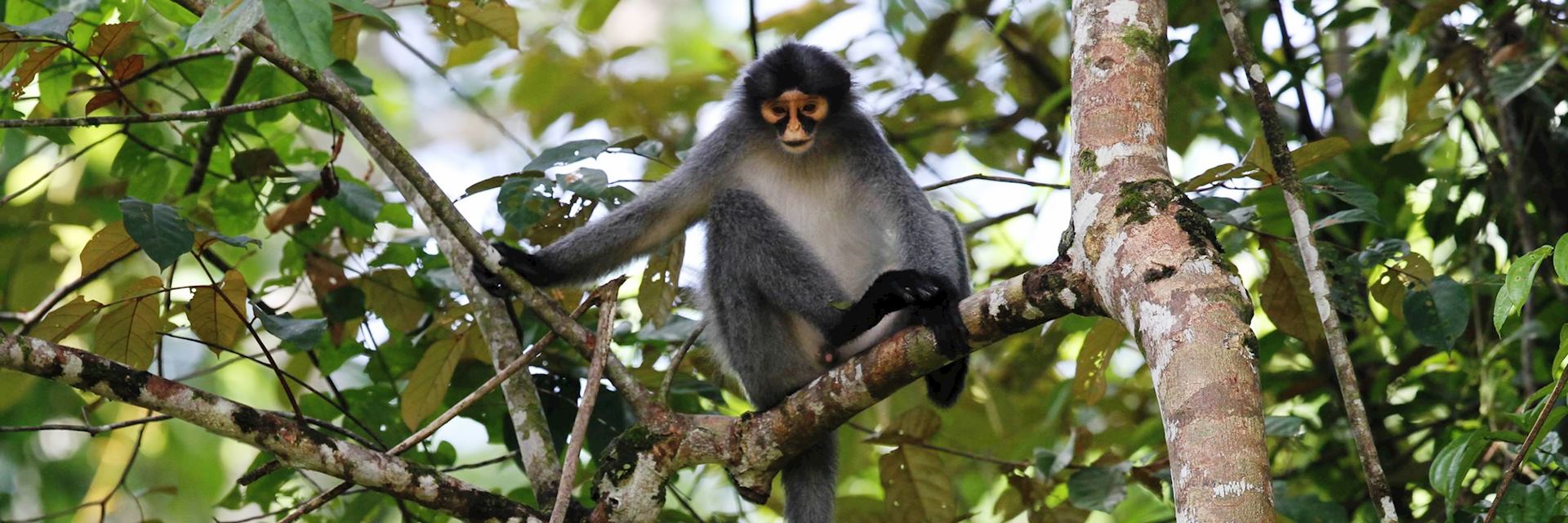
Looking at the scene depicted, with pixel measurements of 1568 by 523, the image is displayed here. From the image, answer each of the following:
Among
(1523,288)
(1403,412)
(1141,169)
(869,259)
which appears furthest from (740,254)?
(1403,412)

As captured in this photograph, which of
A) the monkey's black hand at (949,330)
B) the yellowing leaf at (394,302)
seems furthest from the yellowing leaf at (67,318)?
the monkey's black hand at (949,330)

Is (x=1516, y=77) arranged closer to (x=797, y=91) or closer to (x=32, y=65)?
(x=797, y=91)

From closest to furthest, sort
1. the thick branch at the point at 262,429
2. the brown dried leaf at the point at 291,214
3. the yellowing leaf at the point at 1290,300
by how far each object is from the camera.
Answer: the thick branch at the point at 262,429 → the yellowing leaf at the point at 1290,300 → the brown dried leaf at the point at 291,214

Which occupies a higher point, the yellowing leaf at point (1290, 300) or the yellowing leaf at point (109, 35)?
the yellowing leaf at point (109, 35)

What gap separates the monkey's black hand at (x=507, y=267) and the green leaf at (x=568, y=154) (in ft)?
1.29

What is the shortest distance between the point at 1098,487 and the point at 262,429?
3100 millimetres

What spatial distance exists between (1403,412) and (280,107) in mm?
5381

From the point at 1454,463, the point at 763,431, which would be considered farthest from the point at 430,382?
the point at 1454,463

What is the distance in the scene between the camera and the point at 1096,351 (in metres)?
4.78

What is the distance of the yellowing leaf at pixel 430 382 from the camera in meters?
4.89

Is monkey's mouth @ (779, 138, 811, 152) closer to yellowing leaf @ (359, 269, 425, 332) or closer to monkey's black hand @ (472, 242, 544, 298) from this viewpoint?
monkey's black hand @ (472, 242, 544, 298)

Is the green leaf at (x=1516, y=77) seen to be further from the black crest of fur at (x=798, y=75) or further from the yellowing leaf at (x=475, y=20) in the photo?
the yellowing leaf at (x=475, y=20)

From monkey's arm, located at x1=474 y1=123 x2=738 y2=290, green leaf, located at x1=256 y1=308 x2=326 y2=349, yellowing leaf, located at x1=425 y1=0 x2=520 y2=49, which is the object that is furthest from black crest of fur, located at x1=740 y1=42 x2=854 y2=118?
green leaf, located at x1=256 y1=308 x2=326 y2=349

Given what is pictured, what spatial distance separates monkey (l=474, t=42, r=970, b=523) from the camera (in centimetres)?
505
